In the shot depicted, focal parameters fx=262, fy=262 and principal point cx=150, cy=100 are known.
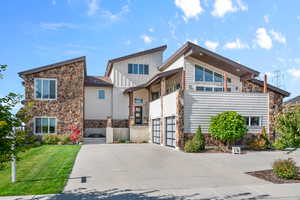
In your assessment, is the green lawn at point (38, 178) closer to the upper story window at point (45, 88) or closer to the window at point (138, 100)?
the upper story window at point (45, 88)

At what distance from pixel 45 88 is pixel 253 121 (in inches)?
687

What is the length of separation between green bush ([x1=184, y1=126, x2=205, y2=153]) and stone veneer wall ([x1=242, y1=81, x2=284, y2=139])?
5169 mm

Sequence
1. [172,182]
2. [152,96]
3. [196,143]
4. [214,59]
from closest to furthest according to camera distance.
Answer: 1. [172,182]
2. [196,143]
3. [214,59]
4. [152,96]

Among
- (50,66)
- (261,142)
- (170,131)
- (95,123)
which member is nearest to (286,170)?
(261,142)

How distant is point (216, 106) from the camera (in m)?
18.2

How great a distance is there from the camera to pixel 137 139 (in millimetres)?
24812

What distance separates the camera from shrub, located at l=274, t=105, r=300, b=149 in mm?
9133

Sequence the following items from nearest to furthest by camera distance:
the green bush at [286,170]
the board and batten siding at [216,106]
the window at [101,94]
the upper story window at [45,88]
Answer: the green bush at [286,170] → the board and batten siding at [216,106] → the upper story window at [45,88] → the window at [101,94]

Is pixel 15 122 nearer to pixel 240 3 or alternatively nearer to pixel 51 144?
pixel 240 3

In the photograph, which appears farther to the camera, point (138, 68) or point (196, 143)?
point (138, 68)

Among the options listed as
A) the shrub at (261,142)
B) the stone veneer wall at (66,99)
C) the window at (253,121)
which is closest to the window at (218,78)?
the window at (253,121)

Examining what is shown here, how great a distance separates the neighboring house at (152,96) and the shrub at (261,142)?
49cm

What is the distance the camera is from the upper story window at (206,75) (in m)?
21.1

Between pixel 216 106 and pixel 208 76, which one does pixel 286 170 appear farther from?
pixel 208 76
